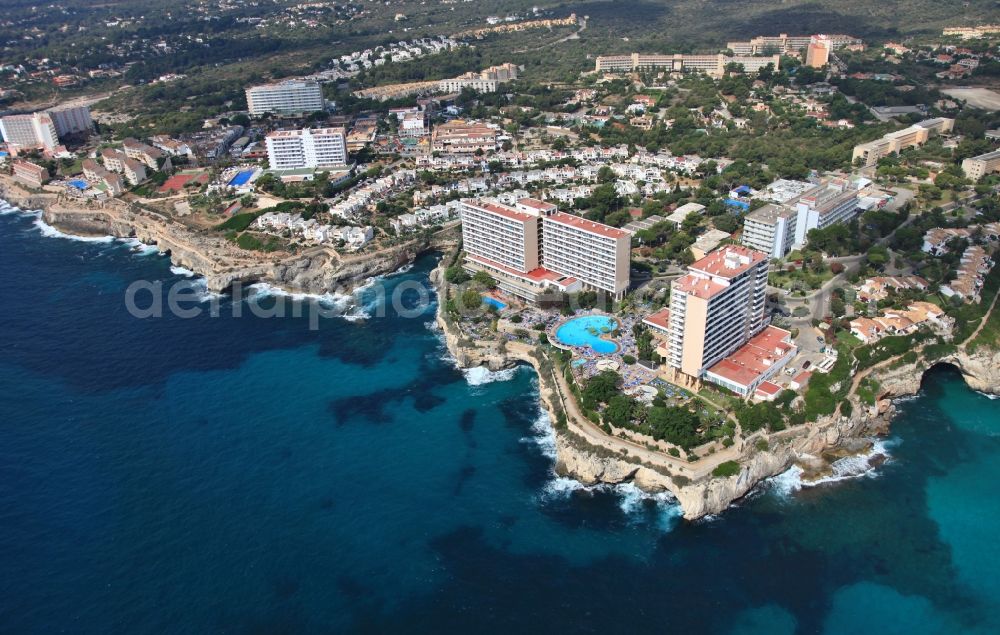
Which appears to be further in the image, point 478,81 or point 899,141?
point 478,81

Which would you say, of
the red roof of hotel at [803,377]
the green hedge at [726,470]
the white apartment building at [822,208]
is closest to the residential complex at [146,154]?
the white apartment building at [822,208]

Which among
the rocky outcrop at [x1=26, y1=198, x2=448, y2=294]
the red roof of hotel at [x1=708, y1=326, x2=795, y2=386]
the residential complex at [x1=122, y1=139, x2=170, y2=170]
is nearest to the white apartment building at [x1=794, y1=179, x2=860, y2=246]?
the red roof of hotel at [x1=708, y1=326, x2=795, y2=386]

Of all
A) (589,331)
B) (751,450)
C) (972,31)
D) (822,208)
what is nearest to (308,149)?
(589,331)

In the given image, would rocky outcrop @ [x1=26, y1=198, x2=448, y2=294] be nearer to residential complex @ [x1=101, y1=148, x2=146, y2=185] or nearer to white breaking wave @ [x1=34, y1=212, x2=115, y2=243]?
white breaking wave @ [x1=34, y1=212, x2=115, y2=243]

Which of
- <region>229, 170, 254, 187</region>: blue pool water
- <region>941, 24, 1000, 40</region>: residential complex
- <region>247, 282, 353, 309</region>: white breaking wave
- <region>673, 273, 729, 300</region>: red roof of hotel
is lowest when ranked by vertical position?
<region>247, 282, 353, 309</region>: white breaking wave

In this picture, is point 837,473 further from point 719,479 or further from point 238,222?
point 238,222

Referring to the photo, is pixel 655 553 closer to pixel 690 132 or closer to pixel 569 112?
pixel 690 132
